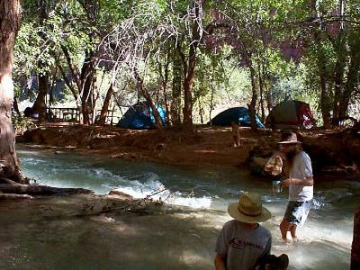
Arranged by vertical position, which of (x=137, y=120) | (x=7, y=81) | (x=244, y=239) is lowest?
(x=244, y=239)

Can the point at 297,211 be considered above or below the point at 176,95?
below

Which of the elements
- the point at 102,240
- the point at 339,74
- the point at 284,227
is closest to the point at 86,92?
the point at 339,74

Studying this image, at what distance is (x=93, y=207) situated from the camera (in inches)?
288

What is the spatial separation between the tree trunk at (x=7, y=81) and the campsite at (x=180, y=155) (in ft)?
0.07

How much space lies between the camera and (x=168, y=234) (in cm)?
651

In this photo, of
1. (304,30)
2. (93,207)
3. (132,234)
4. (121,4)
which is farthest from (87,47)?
(132,234)

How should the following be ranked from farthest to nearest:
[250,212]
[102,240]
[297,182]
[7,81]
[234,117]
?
[234,117] < [7,81] < [102,240] < [297,182] < [250,212]

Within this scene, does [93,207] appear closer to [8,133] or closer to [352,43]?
[8,133]

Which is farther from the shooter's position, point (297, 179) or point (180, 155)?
point (180, 155)

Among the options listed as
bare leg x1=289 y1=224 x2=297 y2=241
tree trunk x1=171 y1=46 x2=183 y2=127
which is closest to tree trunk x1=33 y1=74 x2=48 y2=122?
tree trunk x1=171 y1=46 x2=183 y2=127

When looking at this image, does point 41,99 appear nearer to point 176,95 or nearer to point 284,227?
point 176,95

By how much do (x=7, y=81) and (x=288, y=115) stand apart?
1339cm

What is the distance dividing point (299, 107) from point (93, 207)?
46.4 feet

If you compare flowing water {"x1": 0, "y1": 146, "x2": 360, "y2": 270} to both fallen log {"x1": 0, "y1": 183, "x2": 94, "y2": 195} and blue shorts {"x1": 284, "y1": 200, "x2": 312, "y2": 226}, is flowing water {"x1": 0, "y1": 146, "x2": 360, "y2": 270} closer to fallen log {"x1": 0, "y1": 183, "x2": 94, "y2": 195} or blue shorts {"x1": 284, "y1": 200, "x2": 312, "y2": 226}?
blue shorts {"x1": 284, "y1": 200, "x2": 312, "y2": 226}
